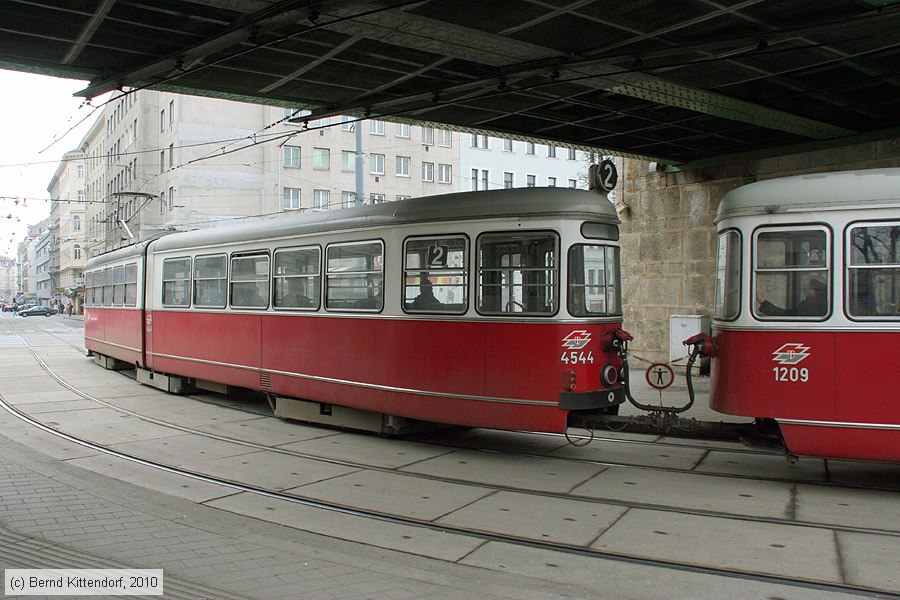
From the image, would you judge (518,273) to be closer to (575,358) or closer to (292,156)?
(575,358)

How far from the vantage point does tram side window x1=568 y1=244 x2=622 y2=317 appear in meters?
8.27

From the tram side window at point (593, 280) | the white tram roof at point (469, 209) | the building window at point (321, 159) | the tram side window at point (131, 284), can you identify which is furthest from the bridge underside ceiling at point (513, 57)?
the building window at point (321, 159)

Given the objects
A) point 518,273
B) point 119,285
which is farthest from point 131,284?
point 518,273

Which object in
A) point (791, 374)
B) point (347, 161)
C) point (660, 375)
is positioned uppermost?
point (347, 161)

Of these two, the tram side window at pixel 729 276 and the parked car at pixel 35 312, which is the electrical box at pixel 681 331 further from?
the parked car at pixel 35 312

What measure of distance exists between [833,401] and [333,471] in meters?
5.25

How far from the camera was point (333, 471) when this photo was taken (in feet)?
27.6

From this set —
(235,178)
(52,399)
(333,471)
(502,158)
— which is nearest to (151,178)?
(235,178)

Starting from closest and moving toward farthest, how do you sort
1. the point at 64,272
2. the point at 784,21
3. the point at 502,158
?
the point at 784,21, the point at 502,158, the point at 64,272

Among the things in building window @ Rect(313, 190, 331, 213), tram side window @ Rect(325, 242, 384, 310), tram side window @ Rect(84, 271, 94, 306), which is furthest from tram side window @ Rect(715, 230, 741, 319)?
building window @ Rect(313, 190, 331, 213)

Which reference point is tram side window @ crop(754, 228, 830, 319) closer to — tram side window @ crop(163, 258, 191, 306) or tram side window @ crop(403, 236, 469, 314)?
tram side window @ crop(403, 236, 469, 314)

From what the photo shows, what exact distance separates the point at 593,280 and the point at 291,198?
1531 inches

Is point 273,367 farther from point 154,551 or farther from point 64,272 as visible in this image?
point 64,272

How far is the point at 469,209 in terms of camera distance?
869 centimetres
